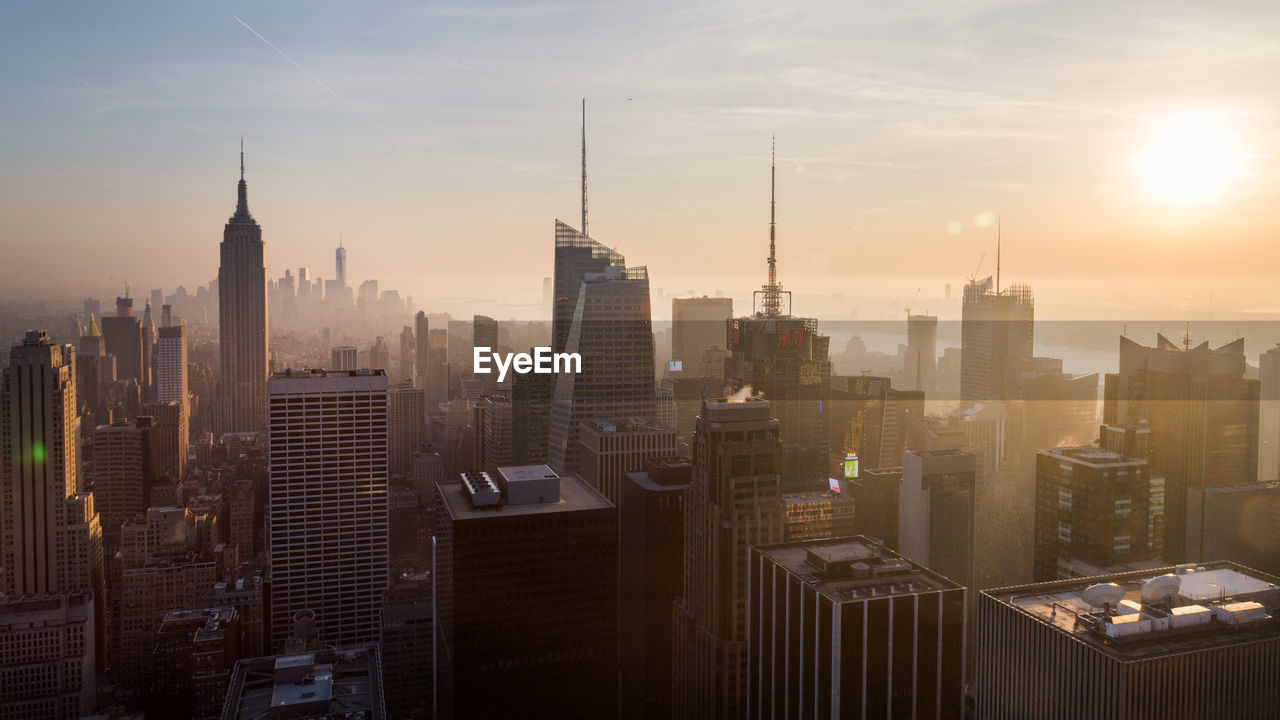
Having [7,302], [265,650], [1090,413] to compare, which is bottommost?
[265,650]

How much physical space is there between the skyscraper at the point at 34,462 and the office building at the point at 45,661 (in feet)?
16.8

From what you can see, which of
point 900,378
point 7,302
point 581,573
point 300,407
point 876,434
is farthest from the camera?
point 900,378

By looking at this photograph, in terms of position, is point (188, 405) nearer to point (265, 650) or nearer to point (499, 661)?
point (265, 650)

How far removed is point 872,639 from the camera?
19.2 m

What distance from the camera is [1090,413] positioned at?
45031 millimetres

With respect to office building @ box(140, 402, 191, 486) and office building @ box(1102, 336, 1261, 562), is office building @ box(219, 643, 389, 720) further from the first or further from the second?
office building @ box(140, 402, 191, 486)

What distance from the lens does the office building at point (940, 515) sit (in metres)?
34.5

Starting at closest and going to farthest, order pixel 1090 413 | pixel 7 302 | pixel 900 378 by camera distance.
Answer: pixel 7 302, pixel 1090 413, pixel 900 378

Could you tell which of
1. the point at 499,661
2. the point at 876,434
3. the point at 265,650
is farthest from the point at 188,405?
the point at 876,434

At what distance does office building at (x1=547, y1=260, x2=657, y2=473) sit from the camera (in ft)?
145

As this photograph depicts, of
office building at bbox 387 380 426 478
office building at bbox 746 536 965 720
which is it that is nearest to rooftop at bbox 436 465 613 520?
office building at bbox 746 536 965 720

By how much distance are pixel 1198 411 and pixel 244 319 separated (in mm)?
47455

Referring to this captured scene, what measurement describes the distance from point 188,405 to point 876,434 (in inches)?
1694

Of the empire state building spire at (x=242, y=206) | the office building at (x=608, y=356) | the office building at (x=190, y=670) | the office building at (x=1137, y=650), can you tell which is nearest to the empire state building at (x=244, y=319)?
the empire state building spire at (x=242, y=206)
